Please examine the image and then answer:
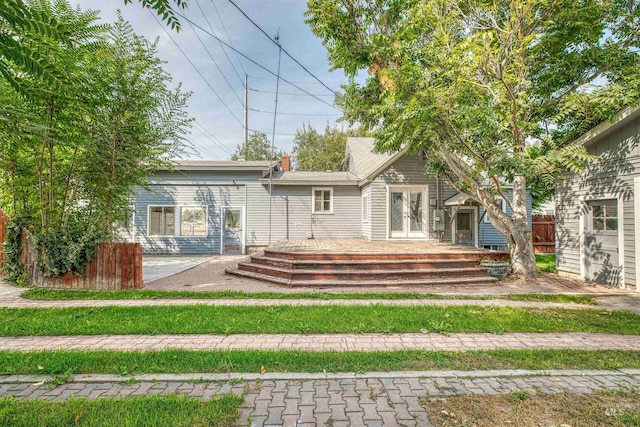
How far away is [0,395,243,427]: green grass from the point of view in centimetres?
227

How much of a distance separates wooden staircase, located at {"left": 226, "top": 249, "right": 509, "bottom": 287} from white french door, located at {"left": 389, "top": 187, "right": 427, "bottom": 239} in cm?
385

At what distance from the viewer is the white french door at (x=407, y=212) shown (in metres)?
12.4

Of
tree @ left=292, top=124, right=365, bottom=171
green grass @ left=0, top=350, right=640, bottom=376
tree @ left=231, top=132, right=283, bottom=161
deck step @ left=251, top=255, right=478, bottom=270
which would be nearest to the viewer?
green grass @ left=0, top=350, right=640, bottom=376

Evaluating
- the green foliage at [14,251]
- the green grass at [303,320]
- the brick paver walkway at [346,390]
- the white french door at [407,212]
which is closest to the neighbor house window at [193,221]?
the green foliage at [14,251]

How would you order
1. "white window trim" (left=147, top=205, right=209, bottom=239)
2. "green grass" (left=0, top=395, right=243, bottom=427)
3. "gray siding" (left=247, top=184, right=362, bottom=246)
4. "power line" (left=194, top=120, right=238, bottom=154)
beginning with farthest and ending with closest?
1. "power line" (left=194, top=120, right=238, bottom=154)
2. "gray siding" (left=247, top=184, right=362, bottom=246)
3. "white window trim" (left=147, top=205, right=209, bottom=239)
4. "green grass" (left=0, top=395, right=243, bottom=427)

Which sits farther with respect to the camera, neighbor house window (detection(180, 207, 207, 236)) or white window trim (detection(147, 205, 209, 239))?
neighbor house window (detection(180, 207, 207, 236))

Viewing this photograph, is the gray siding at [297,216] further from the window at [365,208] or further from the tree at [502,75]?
the tree at [502,75]

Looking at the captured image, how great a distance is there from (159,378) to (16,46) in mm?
2969

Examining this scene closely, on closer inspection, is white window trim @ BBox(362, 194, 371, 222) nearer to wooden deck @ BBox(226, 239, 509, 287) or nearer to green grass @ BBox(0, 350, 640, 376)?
wooden deck @ BBox(226, 239, 509, 287)

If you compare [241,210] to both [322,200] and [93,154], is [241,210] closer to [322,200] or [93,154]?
[322,200]

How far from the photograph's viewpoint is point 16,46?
1.17 m

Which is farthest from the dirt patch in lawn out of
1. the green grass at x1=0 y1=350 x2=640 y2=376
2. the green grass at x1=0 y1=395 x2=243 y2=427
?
the green grass at x1=0 y1=395 x2=243 y2=427

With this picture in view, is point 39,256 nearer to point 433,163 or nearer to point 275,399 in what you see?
point 275,399

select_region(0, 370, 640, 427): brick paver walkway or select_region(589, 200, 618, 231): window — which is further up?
select_region(589, 200, 618, 231): window
